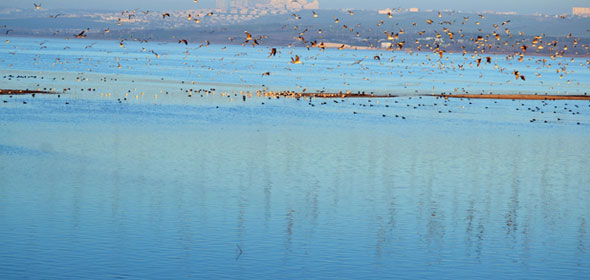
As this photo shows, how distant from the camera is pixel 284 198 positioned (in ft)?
109

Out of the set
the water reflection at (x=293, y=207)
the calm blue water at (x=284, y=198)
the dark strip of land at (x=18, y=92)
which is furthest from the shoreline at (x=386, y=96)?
the water reflection at (x=293, y=207)

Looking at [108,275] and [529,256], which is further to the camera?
[529,256]

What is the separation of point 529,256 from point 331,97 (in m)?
59.7

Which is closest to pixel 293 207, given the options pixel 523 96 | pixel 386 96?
pixel 386 96

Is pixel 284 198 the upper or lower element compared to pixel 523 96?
lower

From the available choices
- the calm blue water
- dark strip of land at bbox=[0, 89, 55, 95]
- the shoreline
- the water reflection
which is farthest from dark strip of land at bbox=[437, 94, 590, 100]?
the water reflection

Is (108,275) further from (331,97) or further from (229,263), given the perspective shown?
(331,97)

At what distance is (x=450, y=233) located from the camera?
28.2 m

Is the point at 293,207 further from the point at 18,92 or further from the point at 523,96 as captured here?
the point at 523,96

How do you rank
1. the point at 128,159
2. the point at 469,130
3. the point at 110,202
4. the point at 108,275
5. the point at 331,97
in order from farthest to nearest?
1. the point at 331,97
2. the point at 469,130
3. the point at 128,159
4. the point at 110,202
5. the point at 108,275

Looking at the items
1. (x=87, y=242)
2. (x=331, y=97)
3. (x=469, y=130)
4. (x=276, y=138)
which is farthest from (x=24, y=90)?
(x=87, y=242)

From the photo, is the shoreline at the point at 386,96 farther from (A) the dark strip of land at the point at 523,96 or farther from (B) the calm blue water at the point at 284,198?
(B) the calm blue water at the point at 284,198

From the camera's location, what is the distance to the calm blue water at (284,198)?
2400cm

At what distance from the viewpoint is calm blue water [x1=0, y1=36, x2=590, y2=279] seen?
78.7ft
